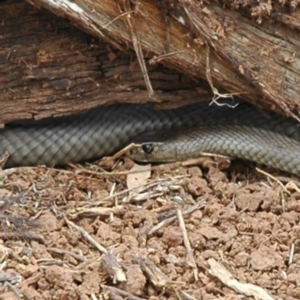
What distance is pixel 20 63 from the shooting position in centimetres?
469

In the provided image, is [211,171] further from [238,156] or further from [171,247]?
[171,247]

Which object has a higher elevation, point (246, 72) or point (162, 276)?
point (246, 72)

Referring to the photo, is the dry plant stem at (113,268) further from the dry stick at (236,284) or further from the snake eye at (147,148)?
the snake eye at (147,148)

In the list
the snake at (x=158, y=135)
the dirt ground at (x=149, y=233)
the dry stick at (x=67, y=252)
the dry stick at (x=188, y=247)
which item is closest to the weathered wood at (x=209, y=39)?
the snake at (x=158, y=135)

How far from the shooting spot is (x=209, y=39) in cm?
437

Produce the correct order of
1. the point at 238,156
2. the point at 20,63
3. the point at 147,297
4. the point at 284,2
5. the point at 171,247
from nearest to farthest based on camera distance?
the point at 147,297 → the point at 171,247 → the point at 284,2 → the point at 20,63 → the point at 238,156

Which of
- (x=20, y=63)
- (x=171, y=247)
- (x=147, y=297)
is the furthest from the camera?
(x=20, y=63)

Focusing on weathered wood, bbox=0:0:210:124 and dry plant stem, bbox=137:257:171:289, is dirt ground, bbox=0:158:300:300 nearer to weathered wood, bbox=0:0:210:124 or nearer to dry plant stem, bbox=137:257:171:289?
dry plant stem, bbox=137:257:171:289

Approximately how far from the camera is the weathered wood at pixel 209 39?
429cm

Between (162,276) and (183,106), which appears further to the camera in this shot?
(183,106)

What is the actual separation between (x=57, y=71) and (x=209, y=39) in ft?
3.08

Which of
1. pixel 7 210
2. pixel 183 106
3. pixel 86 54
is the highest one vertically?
pixel 86 54

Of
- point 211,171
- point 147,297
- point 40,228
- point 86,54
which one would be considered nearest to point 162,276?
point 147,297

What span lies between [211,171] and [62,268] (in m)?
1.45
